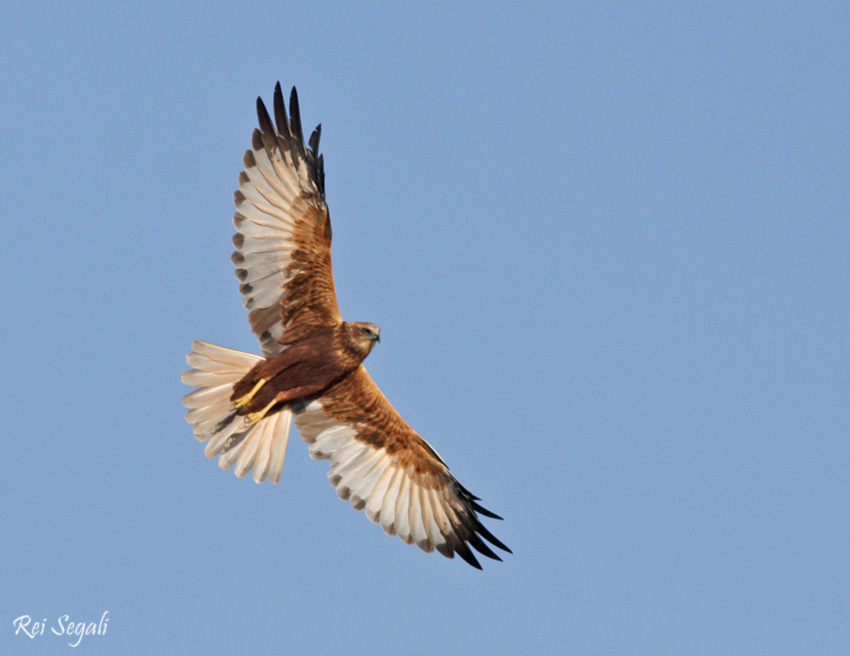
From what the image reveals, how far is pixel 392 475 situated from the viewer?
46.3ft

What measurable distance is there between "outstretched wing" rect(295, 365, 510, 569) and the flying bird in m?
0.01

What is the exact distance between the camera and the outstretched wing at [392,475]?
45.6 ft

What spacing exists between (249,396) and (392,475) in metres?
2.06

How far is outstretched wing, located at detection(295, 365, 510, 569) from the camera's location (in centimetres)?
1391

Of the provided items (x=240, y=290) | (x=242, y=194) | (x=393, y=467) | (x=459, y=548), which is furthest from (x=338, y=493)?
(x=242, y=194)

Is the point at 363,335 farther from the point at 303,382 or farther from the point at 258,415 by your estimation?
the point at 258,415

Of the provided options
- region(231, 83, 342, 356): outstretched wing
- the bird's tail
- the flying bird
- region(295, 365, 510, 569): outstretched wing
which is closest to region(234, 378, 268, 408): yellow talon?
the flying bird

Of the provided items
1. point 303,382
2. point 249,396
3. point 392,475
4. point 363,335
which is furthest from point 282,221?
point 392,475

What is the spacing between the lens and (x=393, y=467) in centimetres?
1412

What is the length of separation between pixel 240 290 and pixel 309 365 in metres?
1.13

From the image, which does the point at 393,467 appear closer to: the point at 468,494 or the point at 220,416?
the point at 468,494

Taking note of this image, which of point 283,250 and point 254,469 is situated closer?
point 283,250

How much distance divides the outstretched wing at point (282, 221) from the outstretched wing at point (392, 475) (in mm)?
1311

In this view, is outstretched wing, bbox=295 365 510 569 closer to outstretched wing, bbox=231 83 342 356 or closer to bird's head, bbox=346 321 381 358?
bird's head, bbox=346 321 381 358
